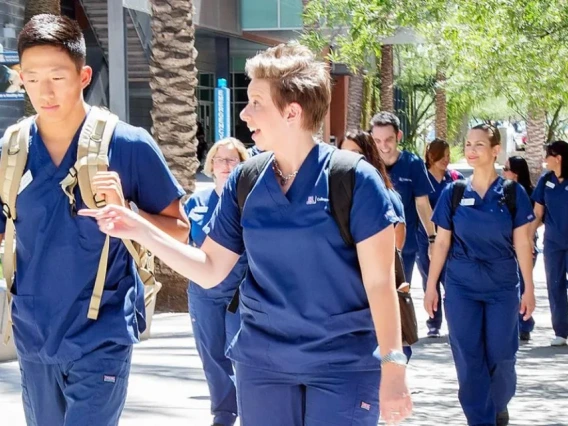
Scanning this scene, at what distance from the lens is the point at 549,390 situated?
9773 millimetres

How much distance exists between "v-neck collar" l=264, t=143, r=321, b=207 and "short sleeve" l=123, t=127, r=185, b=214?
0.45 metres

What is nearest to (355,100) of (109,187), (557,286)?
(557,286)

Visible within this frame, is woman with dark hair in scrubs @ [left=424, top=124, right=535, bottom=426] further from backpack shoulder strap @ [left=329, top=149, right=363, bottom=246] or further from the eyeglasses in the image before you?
backpack shoulder strap @ [left=329, top=149, right=363, bottom=246]

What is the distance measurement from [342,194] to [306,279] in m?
0.30

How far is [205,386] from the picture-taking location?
9.70 metres

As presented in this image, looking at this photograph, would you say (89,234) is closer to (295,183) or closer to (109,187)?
(109,187)

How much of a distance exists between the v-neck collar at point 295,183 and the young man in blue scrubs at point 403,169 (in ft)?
19.0

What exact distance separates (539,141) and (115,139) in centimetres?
3004

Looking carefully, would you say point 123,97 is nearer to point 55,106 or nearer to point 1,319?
point 1,319

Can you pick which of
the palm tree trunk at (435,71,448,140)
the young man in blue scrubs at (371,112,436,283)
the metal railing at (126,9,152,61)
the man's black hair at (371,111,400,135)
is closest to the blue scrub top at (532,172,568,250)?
the young man in blue scrubs at (371,112,436,283)

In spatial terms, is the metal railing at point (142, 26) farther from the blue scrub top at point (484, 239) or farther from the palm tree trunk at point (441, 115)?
the blue scrub top at point (484, 239)

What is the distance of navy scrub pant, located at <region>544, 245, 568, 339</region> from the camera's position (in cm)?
1249

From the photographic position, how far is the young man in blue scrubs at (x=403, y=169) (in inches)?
397

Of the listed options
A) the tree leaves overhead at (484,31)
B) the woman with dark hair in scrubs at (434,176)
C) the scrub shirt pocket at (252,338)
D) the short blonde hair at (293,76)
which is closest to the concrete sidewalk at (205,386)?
the woman with dark hair in scrubs at (434,176)
